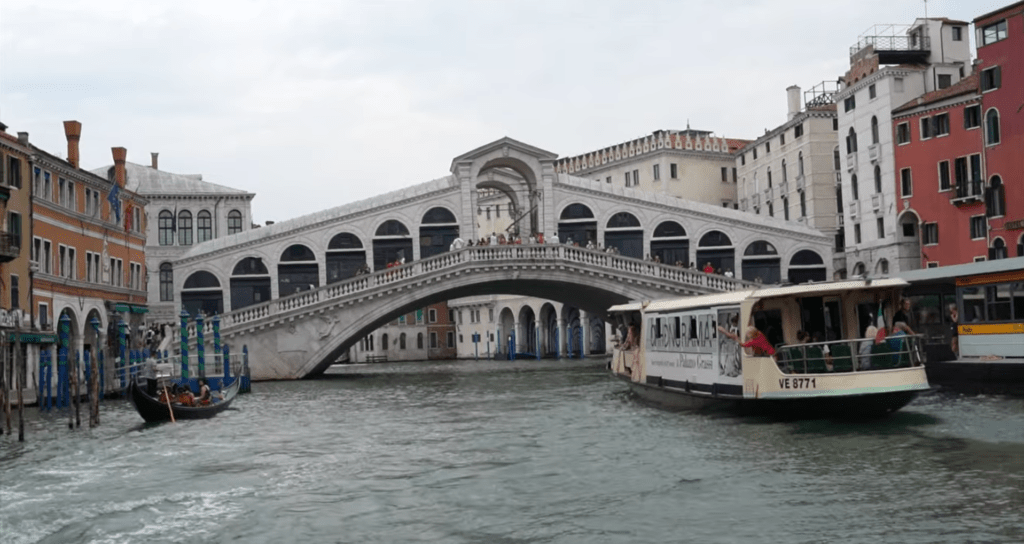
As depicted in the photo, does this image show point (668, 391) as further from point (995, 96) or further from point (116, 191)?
point (116, 191)

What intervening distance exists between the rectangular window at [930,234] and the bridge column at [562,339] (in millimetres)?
24527

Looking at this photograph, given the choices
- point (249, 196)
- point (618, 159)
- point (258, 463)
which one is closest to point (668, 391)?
point (258, 463)

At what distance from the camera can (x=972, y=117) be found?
3541 cm

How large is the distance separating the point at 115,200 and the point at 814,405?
78.6ft

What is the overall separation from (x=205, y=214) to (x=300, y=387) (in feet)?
52.4

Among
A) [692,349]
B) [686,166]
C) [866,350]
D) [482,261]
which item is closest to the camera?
[866,350]

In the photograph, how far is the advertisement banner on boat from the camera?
64.5ft

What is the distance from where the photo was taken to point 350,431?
20.9 m

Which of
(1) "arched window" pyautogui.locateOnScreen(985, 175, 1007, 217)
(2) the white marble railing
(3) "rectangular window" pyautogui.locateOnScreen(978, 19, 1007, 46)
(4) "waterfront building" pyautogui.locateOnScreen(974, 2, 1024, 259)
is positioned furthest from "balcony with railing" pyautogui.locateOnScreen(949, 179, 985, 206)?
(2) the white marble railing

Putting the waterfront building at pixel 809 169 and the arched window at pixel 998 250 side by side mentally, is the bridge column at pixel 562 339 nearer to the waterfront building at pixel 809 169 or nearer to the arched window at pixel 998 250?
the waterfront building at pixel 809 169

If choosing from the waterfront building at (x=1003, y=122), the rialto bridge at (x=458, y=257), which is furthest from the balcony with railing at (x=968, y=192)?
the rialto bridge at (x=458, y=257)

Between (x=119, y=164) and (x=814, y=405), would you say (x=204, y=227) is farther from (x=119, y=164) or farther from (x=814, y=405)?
(x=814, y=405)

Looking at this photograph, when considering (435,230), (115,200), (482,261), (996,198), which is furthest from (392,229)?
(996,198)

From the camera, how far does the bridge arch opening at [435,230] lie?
43.2 m
